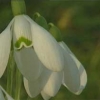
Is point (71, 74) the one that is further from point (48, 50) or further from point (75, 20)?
point (75, 20)

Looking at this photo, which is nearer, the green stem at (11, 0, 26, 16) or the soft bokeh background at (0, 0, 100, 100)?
the green stem at (11, 0, 26, 16)

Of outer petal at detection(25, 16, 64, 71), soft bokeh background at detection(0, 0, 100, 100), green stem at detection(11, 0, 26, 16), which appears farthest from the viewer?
soft bokeh background at detection(0, 0, 100, 100)

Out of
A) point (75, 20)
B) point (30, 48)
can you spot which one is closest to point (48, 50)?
point (30, 48)

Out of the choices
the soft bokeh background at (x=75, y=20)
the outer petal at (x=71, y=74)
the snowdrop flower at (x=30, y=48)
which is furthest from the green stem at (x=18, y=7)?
the soft bokeh background at (x=75, y=20)

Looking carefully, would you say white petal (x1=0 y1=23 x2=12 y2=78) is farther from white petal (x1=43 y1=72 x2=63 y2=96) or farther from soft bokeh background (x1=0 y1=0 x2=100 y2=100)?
soft bokeh background (x1=0 y1=0 x2=100 y2=100)

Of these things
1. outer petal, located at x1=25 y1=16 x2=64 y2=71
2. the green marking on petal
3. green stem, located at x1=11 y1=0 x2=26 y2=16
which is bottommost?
outer petal, located at x1=25 y1=16 x2=64 y2=71

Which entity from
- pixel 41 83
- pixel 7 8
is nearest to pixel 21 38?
pixel 41 83

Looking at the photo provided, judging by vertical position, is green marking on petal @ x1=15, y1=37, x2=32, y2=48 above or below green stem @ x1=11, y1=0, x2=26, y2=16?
below

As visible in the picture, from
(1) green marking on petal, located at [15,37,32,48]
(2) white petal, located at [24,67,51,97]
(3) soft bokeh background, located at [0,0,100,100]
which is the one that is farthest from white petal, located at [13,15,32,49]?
(3) soft bokeh background, located at [0,0,100,100]
